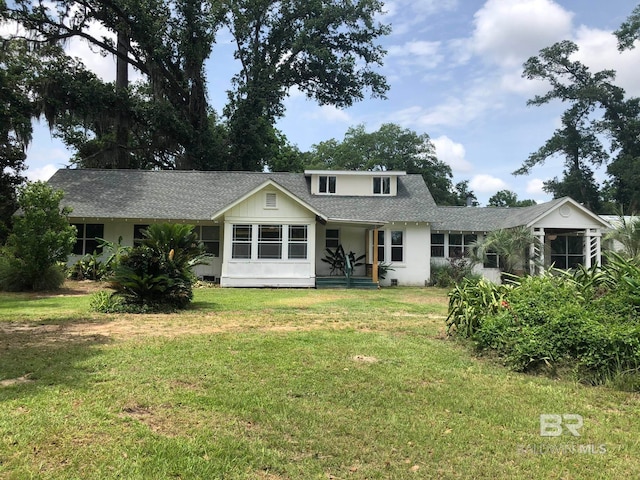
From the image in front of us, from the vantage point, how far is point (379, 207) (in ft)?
70.5

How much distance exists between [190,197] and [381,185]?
991 cm

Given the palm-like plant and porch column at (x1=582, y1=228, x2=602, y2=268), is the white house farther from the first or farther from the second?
the palm-like plant

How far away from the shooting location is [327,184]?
22984 millimetres

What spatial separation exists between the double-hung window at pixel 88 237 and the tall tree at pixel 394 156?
2981 centimetres

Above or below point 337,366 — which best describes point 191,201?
above

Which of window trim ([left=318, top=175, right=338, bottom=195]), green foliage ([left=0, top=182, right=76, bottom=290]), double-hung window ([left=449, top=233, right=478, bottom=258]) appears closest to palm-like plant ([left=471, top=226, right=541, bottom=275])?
double-hung window ([left=449, top=233, right=478, bottom=258])

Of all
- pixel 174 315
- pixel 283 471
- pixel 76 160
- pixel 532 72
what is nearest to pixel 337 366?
pixel 283 471

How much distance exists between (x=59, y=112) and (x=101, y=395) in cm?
2662

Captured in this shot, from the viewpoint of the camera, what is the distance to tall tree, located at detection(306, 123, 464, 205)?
154 feet

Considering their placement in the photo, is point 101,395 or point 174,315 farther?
point 174,315

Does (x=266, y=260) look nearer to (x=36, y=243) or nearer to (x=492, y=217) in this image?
(x=36, y=243)

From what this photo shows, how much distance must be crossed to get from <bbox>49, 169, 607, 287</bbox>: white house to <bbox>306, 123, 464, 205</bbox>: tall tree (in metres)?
22.9

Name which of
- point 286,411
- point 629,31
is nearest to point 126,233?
point 286,411

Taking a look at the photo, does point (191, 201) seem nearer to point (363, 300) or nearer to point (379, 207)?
point (379, 207)
